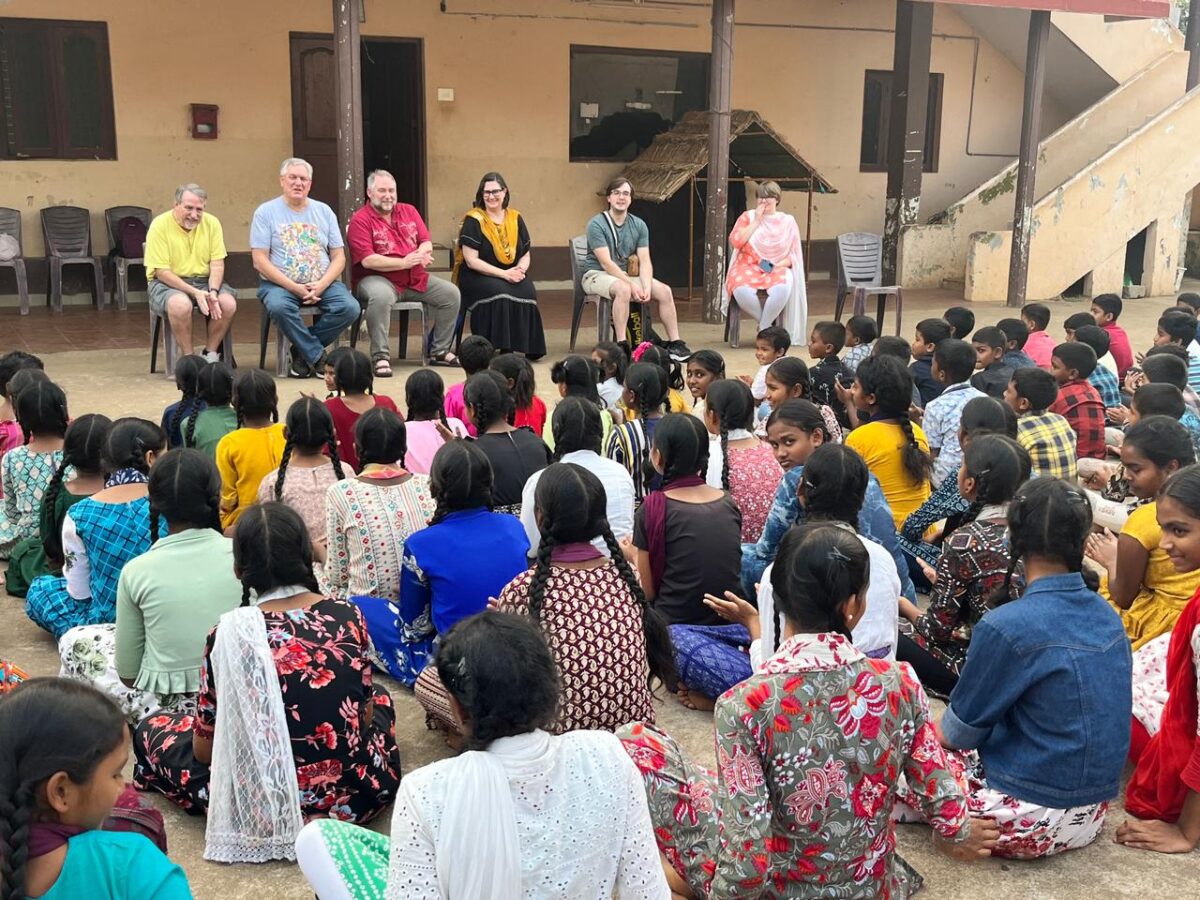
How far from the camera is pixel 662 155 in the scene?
11.7m

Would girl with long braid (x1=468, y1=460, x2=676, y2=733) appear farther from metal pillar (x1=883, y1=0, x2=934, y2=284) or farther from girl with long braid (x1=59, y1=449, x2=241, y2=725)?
metal pillar (x1=883, y1=0, x2=934, y2=284)

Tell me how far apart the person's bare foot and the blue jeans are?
446cm

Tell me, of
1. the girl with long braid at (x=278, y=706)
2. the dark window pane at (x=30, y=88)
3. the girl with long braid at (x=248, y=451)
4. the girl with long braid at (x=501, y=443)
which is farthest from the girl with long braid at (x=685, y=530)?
the dark window pane at (x=30, y=88)

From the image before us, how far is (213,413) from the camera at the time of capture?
4605 millimetres

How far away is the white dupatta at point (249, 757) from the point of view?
2.54 metres

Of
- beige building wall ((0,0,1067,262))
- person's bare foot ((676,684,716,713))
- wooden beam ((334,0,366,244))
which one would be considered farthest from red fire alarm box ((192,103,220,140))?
person's bare foot ((676,684,716,713))

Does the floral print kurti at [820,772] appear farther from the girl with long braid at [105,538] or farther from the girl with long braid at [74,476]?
the girl with long braid at [74,476]

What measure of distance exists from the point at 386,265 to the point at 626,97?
17.2ft

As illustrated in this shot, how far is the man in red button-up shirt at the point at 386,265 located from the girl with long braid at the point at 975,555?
495cm

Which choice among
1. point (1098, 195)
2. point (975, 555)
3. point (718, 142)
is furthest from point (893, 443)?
point (1098, 195)

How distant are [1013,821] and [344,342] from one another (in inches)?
247

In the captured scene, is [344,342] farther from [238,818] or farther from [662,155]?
[238,818]

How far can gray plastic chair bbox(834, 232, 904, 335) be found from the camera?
31.1 feet

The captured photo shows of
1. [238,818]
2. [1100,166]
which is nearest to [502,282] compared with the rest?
[238,818]
